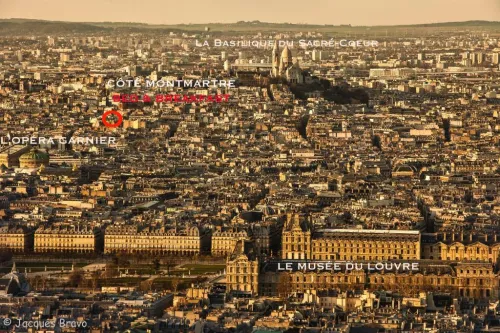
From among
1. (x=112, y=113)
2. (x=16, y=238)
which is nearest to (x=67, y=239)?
(x=16, y=238)

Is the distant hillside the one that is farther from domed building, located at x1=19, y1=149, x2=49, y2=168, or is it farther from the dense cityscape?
domed building, located at x1=19, y1=149, x2=49, y2=168

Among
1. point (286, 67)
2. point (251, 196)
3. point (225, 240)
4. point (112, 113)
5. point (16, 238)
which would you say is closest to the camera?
point (225, 240)

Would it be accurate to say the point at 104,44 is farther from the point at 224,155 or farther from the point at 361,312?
the point at 361,312

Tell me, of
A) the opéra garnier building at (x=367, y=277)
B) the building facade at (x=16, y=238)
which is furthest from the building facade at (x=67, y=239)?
the opéra garnier building at (x=367, y=277)

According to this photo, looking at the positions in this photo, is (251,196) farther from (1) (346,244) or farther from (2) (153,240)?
(1) (346,244)

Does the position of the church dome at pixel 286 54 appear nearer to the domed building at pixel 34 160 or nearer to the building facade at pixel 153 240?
the domed building at pixel 34 160

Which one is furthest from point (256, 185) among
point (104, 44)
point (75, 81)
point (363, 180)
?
point (104, 44)
